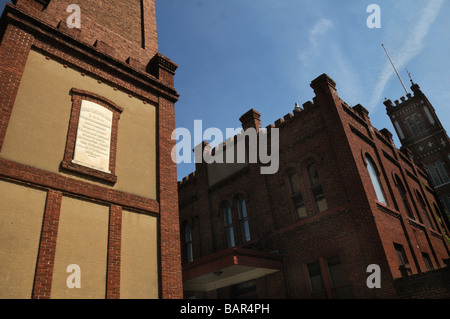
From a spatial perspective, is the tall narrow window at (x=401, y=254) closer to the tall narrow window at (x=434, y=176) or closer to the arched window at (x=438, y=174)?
the arched window at (x=438, y=174)

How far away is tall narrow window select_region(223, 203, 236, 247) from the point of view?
57.8 feet

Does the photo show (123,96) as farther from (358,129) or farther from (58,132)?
(358,129)

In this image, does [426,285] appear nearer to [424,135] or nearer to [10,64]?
[10,64]

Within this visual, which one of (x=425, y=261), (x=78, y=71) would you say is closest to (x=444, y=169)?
(x=425, y=261)

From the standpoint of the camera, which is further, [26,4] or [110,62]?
[110,62]

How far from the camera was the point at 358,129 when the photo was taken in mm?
16203

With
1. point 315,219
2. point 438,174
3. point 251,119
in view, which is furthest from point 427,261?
point 438,174

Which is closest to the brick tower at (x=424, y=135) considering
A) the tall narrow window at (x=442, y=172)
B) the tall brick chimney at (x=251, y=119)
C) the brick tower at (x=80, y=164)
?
the tall narrow window at (x=442, y=172)

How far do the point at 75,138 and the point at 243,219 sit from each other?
415 inches

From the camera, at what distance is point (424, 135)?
39.2 metres

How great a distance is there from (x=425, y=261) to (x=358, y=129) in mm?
6895

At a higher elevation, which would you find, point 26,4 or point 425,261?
point 26,4

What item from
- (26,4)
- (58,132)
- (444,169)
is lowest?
(58,132)
